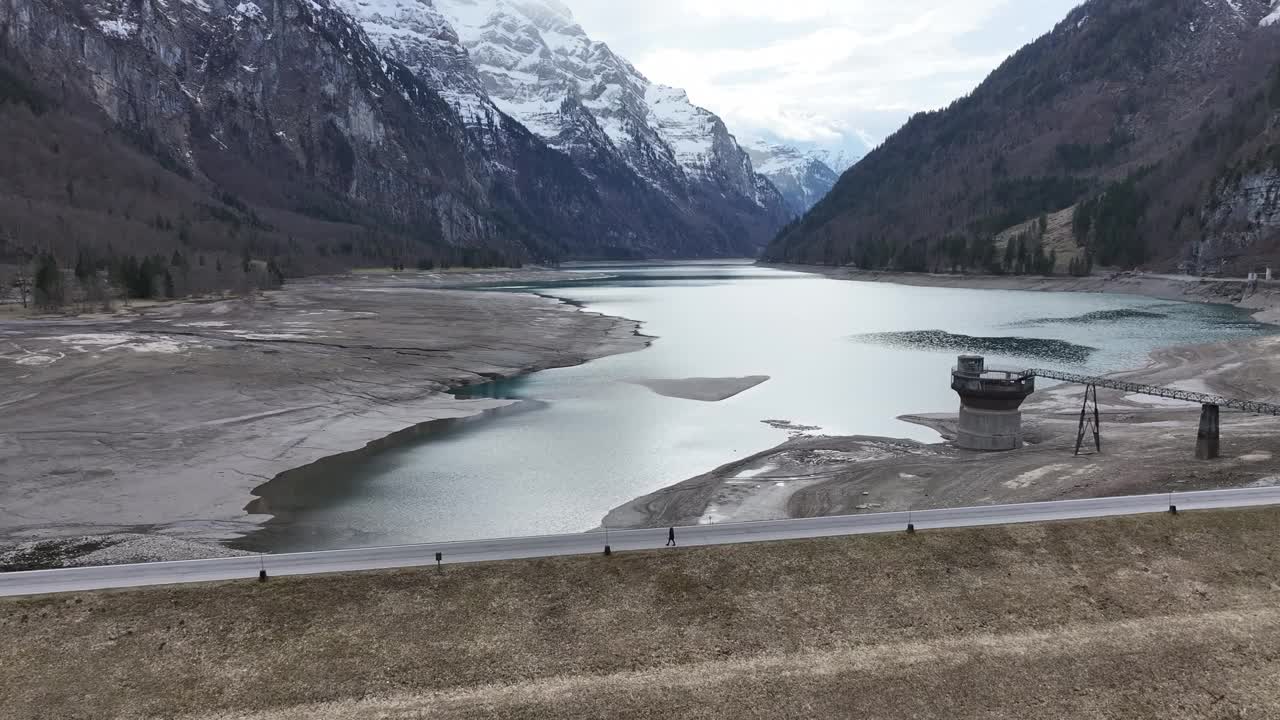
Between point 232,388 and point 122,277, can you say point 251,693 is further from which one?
point 122,277

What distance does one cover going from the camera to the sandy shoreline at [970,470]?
34497 millimetres

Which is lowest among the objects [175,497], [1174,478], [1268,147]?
[175,497]

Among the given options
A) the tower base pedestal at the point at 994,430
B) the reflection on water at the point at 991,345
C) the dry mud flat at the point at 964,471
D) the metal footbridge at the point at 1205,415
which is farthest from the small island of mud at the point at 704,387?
the reflection on water at the point at 991,345

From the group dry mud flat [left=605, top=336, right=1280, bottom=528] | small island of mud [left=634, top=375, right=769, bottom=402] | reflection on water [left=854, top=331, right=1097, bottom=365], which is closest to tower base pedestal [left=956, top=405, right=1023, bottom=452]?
dry mud flat [left=605, top=336, right=1280, bottom=528]

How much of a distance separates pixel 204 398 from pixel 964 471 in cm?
5331

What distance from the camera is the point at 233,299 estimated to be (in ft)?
457

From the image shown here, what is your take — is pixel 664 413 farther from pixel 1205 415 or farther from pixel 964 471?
pixel 1205 415

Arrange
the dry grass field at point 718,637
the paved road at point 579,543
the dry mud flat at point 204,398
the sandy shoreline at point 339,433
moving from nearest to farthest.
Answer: the dry grass field at point 718,637
the paved road at point 579,543
the sandy shoreline at point 339,433
the dry mud flat at point 204,398

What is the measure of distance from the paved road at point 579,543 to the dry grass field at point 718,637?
0.95m

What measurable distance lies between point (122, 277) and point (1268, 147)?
239 metres

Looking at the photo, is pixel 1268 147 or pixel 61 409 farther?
pixel 1268 147

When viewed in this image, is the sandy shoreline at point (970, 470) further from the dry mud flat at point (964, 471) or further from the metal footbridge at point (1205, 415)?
the metal footbridge at point (1205, 415)

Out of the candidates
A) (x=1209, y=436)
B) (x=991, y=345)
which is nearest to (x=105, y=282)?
(x=991, y=345)

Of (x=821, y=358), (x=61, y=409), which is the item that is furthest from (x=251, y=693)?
(x=821, y=358)
